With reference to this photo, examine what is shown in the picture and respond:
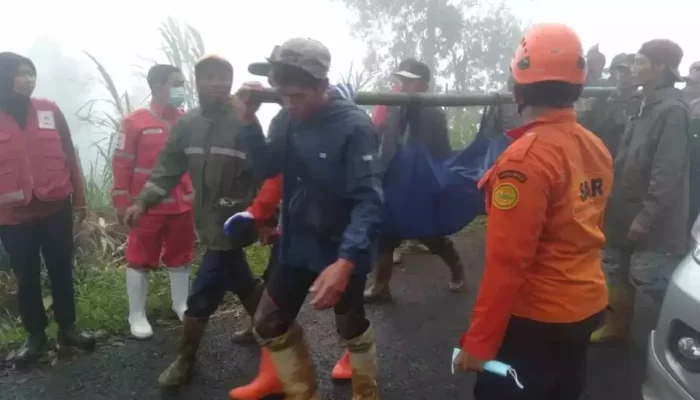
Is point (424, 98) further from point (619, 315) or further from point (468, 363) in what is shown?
point (619, 315)

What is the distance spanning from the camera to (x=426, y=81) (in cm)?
486

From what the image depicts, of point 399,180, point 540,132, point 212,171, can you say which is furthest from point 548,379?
point 212,171

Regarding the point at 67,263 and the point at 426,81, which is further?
the point at 426,81

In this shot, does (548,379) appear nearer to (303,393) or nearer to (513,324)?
(513,324)

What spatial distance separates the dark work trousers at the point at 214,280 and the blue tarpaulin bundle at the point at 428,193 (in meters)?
0.98

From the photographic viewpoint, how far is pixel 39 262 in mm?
3896

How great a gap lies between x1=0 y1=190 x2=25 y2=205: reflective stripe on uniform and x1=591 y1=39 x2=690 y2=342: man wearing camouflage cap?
370 cm

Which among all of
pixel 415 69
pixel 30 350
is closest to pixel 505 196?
pixel 415 69

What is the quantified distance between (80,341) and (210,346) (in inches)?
33.8

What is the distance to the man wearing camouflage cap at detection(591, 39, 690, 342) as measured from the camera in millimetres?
3354

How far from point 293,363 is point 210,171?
1.25 m

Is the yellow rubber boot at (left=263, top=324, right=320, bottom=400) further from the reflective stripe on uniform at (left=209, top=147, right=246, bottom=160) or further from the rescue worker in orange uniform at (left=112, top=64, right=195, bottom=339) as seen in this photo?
the rescue worker in orange uniform at (left=112, top=64, right=195, bottom=339)

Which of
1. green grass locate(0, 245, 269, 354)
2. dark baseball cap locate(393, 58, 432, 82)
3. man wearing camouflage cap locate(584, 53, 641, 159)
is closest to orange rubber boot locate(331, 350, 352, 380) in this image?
green grass locate(0, 245, 269, 354)

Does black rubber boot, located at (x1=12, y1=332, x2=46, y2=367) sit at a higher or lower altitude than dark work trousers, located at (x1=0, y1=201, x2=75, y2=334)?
lower
